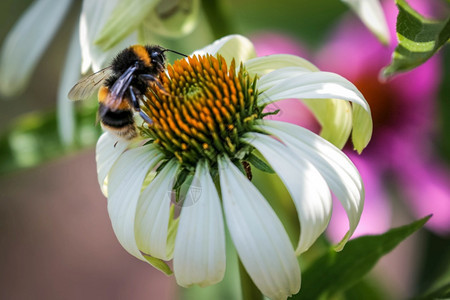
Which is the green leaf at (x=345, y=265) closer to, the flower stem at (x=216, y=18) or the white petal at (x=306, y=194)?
the white petal at (x=306, y=194)

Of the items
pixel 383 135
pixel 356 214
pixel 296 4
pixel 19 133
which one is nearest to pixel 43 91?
pixel 296 4

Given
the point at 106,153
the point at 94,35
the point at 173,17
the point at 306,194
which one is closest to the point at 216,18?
the point at 173,17

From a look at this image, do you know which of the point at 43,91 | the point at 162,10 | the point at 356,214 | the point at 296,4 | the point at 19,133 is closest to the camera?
the point at 356,214

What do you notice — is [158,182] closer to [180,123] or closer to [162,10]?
[180,123]

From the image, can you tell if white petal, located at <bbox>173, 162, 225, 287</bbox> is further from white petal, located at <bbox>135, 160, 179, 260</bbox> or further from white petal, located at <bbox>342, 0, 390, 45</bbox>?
white petal, located at <bbox>342, 0, 390, 45</bbox>

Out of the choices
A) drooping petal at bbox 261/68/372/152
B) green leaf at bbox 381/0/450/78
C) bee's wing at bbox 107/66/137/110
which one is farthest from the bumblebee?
green leaf at bbox 381/0/450/78

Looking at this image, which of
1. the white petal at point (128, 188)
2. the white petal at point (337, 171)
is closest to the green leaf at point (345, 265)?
the white petal at point (337, 171)

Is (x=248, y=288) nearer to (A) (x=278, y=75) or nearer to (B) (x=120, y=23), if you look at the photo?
(A) (x=278, y=75)
